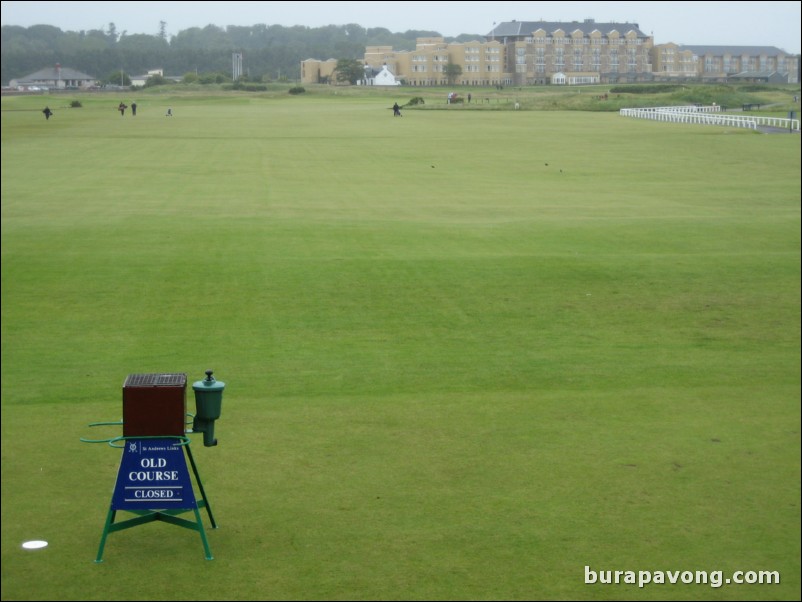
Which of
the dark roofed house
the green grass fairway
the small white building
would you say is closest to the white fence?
the small white building

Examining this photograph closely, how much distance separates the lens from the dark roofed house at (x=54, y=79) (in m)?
14.4

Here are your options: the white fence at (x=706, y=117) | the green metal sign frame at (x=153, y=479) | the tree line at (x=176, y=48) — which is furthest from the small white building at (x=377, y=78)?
the white fence at (x=706, y=117)

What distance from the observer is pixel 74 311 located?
588 inches

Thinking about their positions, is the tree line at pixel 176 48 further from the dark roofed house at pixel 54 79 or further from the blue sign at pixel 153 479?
the blue sign at pixel 153 479

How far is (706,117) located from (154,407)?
2593 inches

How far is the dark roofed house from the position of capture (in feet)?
47.3

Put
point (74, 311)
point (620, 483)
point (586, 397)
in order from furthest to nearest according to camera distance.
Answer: point (74, 311)
point (586, 397)
point (620, 483)

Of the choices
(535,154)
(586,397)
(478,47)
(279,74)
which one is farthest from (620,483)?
(535,154)

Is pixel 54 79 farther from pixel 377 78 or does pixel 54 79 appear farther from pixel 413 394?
pixel 377 78

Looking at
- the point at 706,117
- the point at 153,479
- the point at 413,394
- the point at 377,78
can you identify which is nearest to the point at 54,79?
the point at 413,394

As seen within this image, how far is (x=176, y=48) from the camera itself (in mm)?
17641

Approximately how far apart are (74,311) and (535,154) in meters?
41.6

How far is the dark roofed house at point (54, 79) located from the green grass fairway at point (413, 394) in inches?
126

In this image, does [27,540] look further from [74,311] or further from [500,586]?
[74,311]
